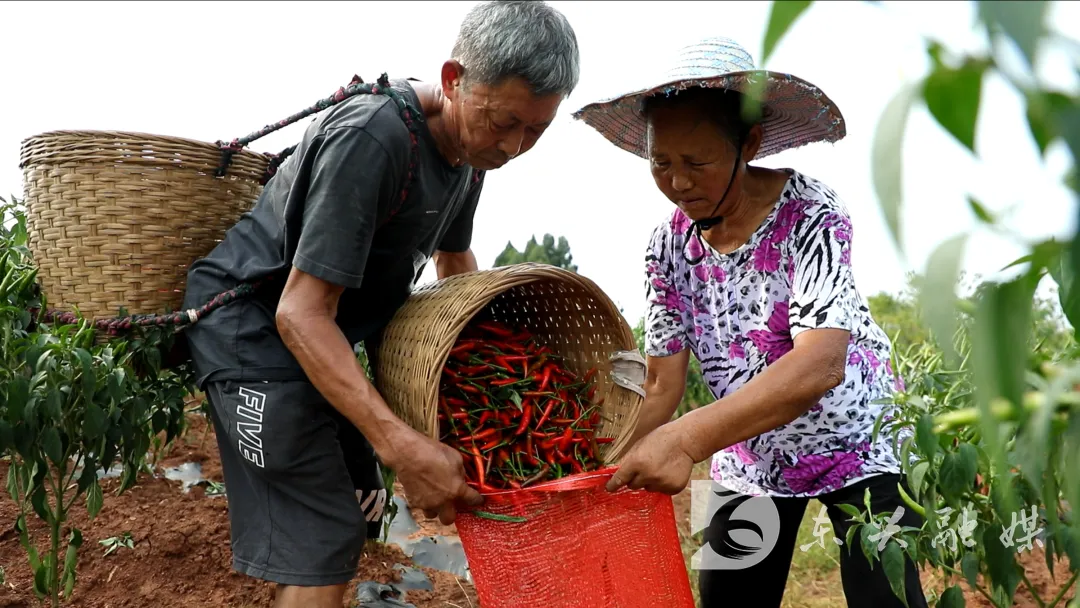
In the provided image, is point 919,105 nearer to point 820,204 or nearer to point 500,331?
point 820,204

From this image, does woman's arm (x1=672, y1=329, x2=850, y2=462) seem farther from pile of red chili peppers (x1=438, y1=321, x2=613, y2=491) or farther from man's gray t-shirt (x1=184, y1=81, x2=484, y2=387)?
man's gray t-shirt (x1=184, y1=81, x2=484, y2=387)

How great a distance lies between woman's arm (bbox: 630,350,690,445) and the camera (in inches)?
103

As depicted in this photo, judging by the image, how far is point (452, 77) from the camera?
7.11 feet

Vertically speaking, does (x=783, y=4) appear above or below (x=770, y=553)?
above

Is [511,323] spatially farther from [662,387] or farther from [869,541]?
[869,541]

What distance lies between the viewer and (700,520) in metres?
2.91

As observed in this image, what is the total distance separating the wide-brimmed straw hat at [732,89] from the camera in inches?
84.1

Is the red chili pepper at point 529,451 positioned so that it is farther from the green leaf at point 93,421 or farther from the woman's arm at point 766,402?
the green leaf at point 93,421

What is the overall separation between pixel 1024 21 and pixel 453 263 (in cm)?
260

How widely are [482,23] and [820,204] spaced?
0.93m

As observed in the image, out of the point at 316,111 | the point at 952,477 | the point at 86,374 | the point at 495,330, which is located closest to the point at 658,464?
the point at 952,477

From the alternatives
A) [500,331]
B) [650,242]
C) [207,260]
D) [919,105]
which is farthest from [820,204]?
[919,105]

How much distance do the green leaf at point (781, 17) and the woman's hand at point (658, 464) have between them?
1.73m

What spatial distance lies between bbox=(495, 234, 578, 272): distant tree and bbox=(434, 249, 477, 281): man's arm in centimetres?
249
